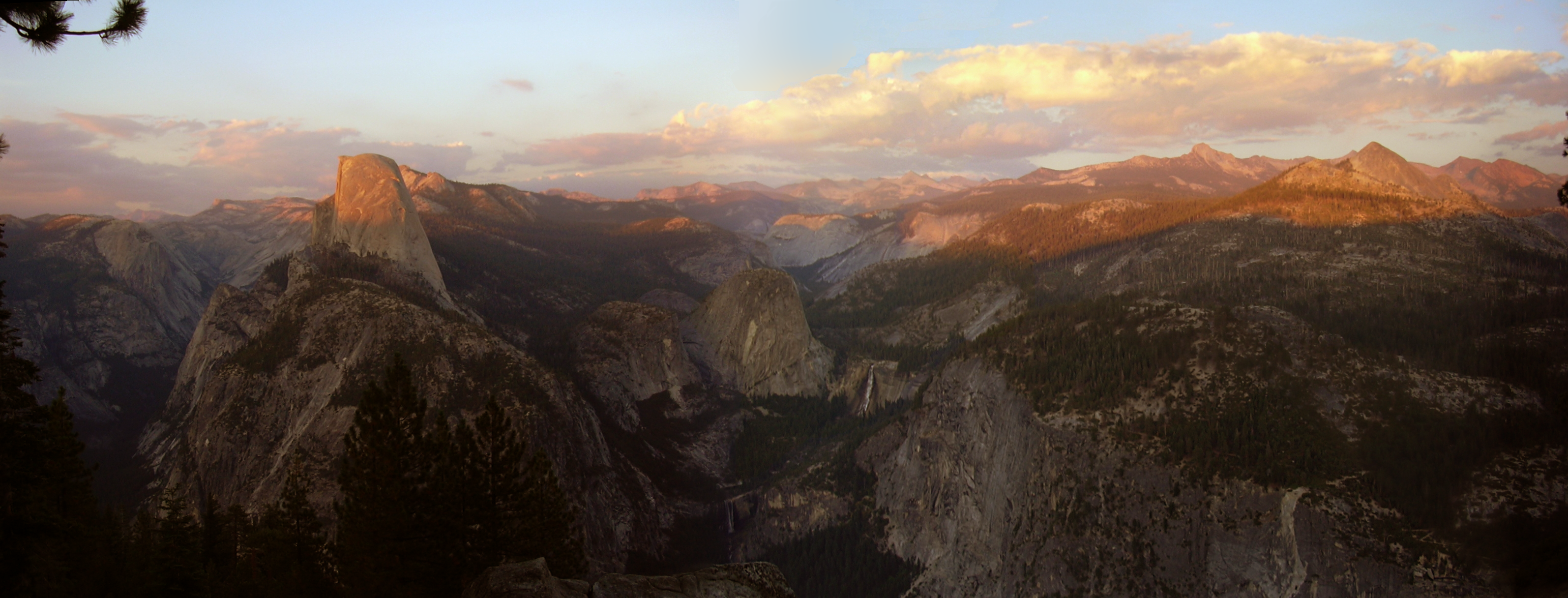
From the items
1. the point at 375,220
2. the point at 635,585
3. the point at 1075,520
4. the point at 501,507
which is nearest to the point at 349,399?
the point at 501,507

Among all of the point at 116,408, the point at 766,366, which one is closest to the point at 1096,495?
the point at 766,366

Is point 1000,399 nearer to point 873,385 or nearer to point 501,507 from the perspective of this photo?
point 873,385

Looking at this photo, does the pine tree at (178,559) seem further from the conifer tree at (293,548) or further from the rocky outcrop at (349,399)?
the rocky outcrop at (349,399)

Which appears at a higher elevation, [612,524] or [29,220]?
[29,220]

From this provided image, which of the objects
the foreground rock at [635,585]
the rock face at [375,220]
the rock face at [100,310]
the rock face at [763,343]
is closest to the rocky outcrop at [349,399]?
the rock face at [375,220]

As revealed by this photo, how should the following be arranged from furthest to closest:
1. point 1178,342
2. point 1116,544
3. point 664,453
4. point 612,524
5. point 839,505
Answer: point 664,453
point 839,505
point 612,524
point 1178,342
point 1116,544

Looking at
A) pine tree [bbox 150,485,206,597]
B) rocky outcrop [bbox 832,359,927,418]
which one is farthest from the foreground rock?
rocky outcrop [bbox 832,359,927,418]

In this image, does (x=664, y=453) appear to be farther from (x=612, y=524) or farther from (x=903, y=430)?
(x=903, y=430)
